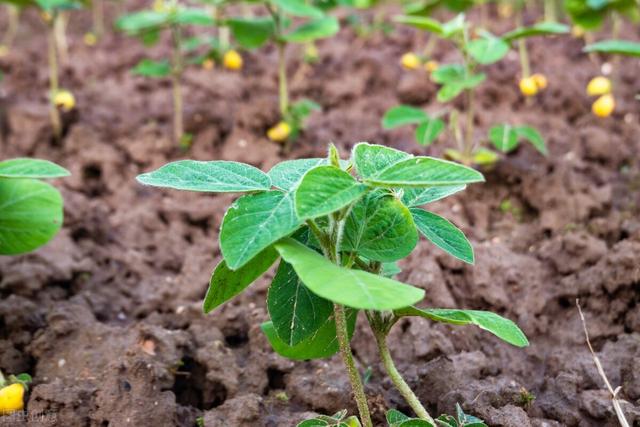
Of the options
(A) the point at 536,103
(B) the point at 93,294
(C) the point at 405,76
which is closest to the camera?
(B) the point at 93,294

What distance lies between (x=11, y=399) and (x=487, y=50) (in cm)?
180

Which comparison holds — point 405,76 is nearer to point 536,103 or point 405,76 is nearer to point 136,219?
point 536,103

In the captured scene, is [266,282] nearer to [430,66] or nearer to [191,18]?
[191,18]

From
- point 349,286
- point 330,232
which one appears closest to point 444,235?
point 330,232

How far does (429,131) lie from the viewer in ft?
8.52

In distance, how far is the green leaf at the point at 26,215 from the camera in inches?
69.9

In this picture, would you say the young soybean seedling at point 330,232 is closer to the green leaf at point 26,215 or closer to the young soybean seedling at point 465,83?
the green leaf at point 26,215

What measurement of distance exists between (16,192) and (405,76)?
2205 millimetres

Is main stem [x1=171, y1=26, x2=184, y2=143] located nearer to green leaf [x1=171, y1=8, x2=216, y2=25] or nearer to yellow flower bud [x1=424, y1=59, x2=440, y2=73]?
green leaf [x1=171, y1=8, x2=216, y2=25]

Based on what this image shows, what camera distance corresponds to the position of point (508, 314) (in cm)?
192

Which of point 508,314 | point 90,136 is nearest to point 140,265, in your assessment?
point 90,136

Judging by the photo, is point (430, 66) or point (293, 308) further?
point (430, 66)

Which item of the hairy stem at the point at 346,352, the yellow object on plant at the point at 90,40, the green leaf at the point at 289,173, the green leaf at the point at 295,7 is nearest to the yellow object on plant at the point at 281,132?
the green leaf at the point at 295,7

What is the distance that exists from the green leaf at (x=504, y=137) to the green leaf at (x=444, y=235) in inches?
53.1
